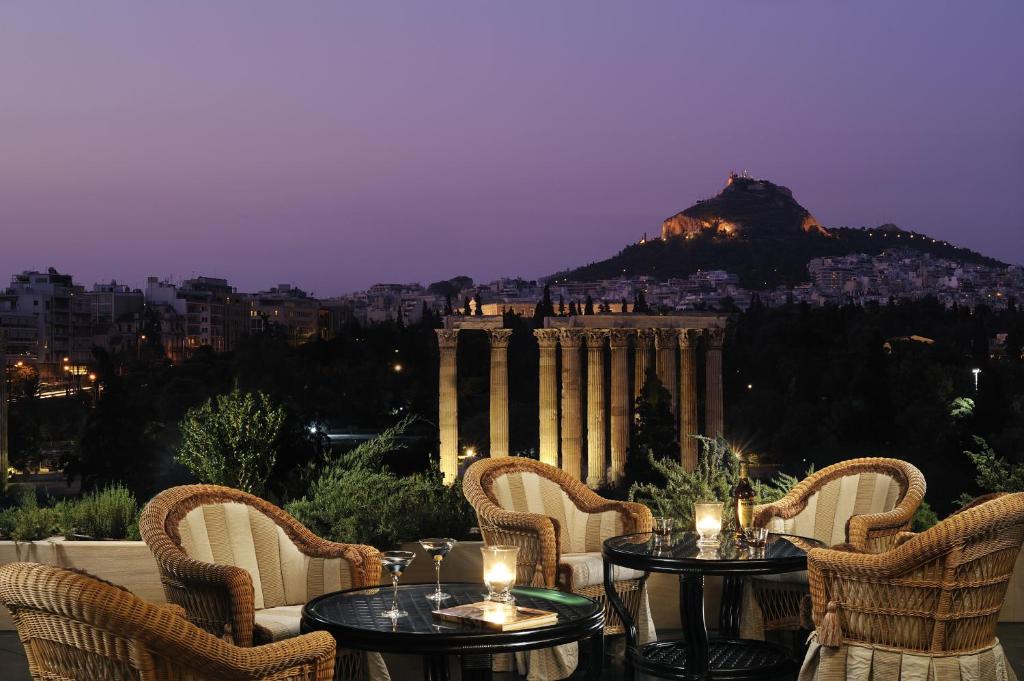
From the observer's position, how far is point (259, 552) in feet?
17.5

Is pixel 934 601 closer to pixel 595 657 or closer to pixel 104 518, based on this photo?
pixel 595 657

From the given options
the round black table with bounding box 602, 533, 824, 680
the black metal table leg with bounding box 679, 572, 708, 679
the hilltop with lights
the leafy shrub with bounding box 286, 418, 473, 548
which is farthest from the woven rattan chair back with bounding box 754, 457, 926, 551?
the hilltop with lights

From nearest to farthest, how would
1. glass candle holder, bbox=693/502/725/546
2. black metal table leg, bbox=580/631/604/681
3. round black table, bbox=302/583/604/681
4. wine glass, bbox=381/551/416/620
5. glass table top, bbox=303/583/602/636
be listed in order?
round black table, bbox=302/583/604/681
glass table top, bbox=303/583/602/636
wine glass, bbox=381/551/416/620
black metal table leg, bbox=580/631/604/681
glass candle holder, bbox=693/502/725/546

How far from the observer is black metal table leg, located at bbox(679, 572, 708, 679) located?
5535 mm

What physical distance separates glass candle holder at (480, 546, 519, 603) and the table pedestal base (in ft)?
6.25

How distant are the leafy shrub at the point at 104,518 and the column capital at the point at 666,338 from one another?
19128mm

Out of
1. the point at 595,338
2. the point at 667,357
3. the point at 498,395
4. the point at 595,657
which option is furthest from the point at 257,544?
the point at 667,357

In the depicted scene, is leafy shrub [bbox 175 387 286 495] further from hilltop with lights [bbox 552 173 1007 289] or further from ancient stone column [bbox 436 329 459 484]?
hilltop with lights [bbox 552 173 1007 289]

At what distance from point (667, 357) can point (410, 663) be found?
21.5 metres

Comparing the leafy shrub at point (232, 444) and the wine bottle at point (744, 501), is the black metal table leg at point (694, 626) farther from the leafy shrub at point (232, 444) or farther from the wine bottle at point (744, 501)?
the leafy shrub at point (232, 444)

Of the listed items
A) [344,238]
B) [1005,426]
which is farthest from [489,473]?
[344,238]

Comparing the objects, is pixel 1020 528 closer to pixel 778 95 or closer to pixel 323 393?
pixel 323 393

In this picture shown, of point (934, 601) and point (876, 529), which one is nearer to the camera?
point (934, 601)

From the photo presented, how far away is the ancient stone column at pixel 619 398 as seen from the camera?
25.2 m
